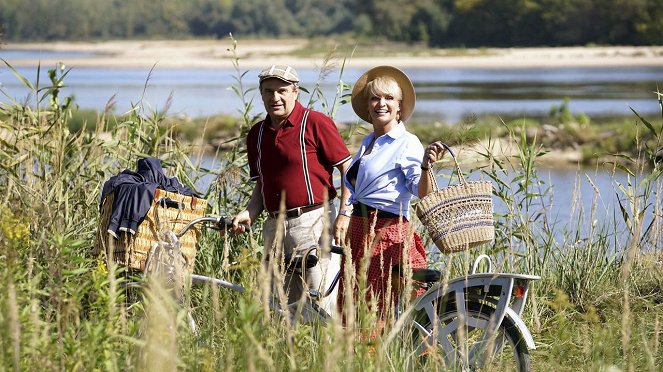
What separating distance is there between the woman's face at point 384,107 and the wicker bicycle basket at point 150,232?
2.80 feet

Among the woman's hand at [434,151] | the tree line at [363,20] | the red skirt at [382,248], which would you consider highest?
the tree line at [363,20]

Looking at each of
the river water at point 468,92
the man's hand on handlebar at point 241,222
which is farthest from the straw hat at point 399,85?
the river water at point 468,92

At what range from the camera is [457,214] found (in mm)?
3980

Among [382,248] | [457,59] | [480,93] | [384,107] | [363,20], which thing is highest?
[363,20]

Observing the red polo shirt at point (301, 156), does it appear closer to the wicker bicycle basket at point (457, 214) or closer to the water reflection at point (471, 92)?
the wicker bicycle basket at point (457, 214)

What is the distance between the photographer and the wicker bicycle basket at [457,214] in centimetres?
398

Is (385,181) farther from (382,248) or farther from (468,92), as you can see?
(468,92)

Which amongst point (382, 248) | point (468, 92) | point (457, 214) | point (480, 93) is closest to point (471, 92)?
point (468, 92)

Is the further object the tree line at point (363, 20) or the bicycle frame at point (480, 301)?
the tree line at point (363, 20)

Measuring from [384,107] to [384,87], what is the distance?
0.08m

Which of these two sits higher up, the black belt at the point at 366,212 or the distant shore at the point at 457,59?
the distant shore at the point at 457,59

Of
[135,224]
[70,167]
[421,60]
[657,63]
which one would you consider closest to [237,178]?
[70,167]

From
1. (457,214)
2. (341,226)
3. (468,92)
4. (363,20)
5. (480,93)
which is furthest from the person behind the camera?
(363,20)

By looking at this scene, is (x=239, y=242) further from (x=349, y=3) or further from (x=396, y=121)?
(x=349, y=3)
